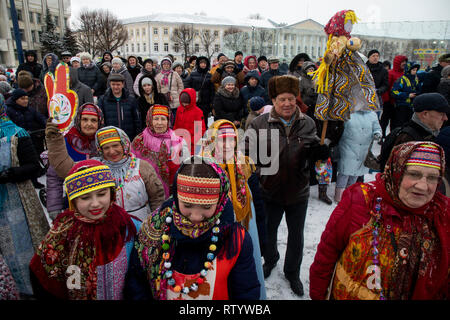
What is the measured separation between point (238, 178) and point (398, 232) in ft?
4.16

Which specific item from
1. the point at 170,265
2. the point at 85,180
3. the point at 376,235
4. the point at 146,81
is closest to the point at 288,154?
the point at 376,235

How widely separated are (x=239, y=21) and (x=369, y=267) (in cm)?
8413

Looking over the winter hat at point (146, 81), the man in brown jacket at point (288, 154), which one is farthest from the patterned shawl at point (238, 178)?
the winter hat at point (146, 81)

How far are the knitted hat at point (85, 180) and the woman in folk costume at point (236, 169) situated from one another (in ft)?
3.17

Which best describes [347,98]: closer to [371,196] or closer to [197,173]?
[371,196]

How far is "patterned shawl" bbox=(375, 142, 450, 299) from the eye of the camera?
1.48 m

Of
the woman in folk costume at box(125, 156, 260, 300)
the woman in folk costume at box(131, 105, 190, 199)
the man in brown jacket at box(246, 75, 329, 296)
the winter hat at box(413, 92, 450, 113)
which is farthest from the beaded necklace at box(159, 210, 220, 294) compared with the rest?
the winter hat at box(413, 92, 450, 113)

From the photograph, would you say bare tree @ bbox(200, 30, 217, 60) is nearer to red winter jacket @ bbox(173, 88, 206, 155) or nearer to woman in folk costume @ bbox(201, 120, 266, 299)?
red winter jacket @ bbox(173, 88, 206, 155)

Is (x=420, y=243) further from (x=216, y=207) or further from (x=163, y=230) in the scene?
(x=163, y=230)

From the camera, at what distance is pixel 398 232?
1.52 meters

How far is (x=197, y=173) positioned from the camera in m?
1.51

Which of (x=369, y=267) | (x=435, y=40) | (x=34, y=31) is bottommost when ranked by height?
(x=369, y=267)

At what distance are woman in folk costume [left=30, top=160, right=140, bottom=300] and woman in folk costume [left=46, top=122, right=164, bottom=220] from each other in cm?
73
